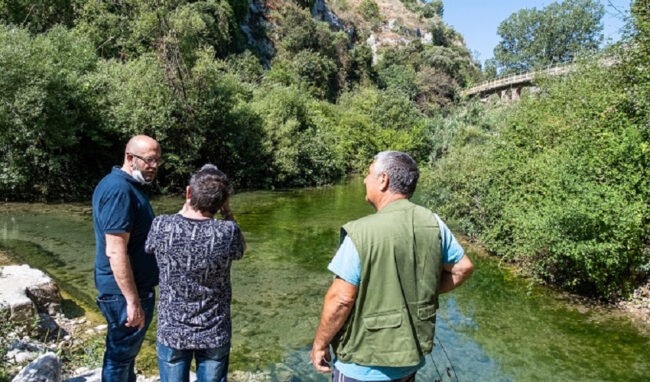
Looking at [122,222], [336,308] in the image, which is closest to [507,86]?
[122,222]

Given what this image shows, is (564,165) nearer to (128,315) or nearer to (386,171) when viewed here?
(386,171)

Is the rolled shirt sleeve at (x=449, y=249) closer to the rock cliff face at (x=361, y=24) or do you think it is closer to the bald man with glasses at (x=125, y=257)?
the bald man with glasses at (x=125, y=257)

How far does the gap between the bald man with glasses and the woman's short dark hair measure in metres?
0.50

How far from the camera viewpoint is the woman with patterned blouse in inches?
99.1

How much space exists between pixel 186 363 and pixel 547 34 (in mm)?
80268

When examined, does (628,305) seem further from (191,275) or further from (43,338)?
(43,338)

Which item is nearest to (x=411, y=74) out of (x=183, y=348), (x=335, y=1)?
(x=335, y=1)

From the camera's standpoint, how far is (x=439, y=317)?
7164 mm

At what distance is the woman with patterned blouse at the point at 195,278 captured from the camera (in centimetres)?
252

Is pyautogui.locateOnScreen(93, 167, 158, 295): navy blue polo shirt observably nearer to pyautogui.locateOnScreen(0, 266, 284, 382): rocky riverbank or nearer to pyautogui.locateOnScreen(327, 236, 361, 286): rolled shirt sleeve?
pyautogui.locateOnScreen(0, 266, 284, 382): rocky riverbank

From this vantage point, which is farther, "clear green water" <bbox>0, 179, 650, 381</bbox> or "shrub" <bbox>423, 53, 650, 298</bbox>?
"shrub" <bbox>423, 53, 650, 298</bbox>

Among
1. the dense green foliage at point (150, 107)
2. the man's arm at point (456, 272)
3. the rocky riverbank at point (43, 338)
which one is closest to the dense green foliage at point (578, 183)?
the rocky riverbank at point (43, 338)

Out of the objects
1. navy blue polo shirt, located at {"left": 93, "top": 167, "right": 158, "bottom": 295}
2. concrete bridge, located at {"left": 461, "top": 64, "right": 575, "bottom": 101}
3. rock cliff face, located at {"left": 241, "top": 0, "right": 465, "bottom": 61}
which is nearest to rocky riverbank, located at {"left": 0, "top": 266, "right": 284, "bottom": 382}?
navy blue polo shirt, located at {"left": 93, "top": 167, "right": 158, "bottom": 295}

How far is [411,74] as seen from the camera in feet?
182
